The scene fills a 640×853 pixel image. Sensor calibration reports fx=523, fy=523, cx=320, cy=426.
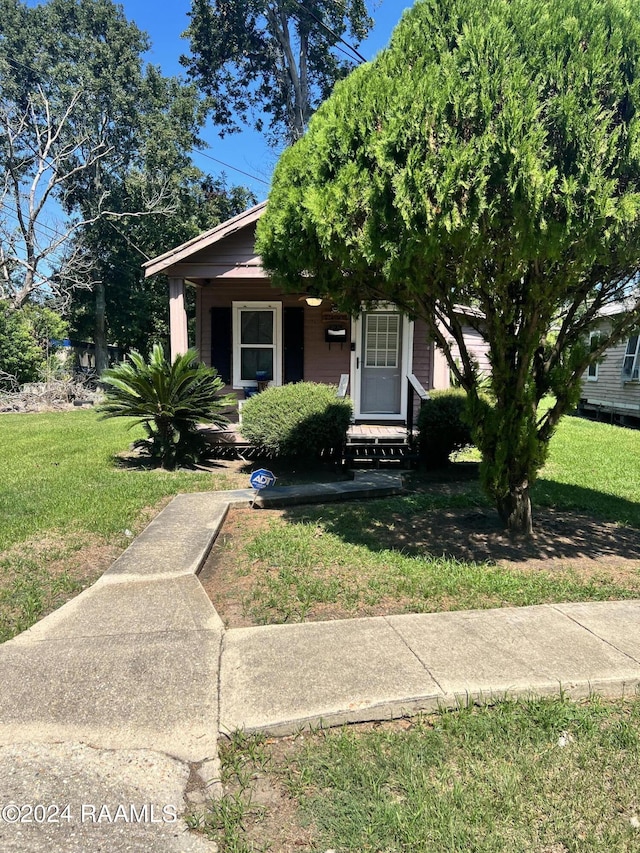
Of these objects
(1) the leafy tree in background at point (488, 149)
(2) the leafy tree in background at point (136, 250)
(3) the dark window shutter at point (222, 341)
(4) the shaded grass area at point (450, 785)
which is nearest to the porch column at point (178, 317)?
(3) the dark window shutter at point (222, 341)

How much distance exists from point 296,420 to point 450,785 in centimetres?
548

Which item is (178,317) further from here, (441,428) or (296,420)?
(441,428)

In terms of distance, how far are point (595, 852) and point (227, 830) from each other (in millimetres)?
1153

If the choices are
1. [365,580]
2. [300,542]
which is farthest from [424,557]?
[300,542]

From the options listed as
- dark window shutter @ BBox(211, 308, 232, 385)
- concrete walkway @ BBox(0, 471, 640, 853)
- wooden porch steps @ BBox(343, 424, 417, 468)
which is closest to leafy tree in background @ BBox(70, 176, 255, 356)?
dark window shutter @ BBox(211, 308, 232, 385)

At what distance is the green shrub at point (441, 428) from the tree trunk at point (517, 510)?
275 centimetres

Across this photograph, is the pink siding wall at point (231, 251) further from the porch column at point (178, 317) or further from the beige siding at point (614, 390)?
the beige siding at point (614, 390)

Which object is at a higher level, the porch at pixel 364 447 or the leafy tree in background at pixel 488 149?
the leafy tree in background at pixel 488 149

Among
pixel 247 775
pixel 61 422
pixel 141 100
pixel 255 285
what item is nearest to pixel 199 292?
pixel 255 285

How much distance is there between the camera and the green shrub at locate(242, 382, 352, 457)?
7.15 meters

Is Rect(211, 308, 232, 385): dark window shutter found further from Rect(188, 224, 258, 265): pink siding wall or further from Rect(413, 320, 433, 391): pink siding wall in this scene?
Rect(413, 320, 433, 391): pink siding wall

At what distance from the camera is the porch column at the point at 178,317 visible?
8672mm

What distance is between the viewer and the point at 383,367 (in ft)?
32.7

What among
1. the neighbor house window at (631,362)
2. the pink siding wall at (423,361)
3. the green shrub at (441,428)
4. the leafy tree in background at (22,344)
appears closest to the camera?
the green shrub at (441,428)
